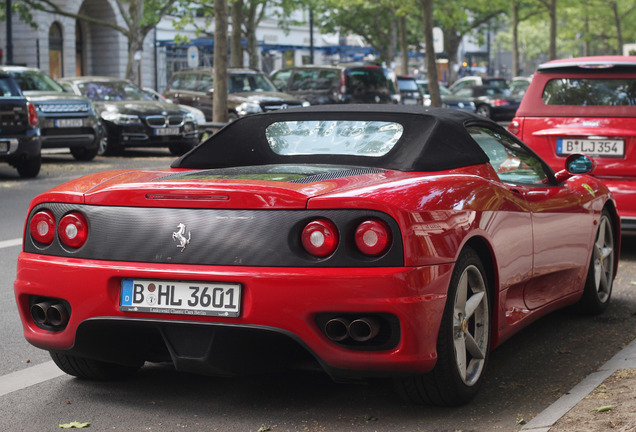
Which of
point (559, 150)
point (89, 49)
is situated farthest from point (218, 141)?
point (89, 49)

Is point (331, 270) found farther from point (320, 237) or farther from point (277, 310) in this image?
point (277, 310)

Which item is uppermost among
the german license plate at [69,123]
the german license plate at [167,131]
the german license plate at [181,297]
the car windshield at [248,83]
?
the car windshield at [248,83]

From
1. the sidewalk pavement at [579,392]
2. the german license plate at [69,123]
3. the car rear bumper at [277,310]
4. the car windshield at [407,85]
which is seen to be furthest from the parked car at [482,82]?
the car rear bumper at [277,310]

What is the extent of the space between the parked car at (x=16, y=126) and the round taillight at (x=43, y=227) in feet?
37.7

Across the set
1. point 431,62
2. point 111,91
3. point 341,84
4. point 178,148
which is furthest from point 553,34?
point 111,91

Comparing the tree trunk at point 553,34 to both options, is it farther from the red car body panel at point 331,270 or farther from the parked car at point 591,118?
the red car body panel at point 331,270

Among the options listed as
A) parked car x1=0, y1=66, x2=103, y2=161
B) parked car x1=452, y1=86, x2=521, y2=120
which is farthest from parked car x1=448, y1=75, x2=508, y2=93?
parked car x1=0, y1=66, x2=103, y2=161

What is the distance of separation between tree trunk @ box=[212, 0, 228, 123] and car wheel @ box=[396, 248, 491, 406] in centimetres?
1968

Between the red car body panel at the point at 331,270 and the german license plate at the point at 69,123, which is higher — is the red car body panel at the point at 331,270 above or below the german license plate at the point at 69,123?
below

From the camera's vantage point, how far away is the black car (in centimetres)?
2058

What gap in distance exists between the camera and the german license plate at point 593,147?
8992 millimetres

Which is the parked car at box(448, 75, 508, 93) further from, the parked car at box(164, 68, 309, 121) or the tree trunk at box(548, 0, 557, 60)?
the parked car at box(164, 68, 309, 121)

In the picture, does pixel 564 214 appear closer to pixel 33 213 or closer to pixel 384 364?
pixel 384 364

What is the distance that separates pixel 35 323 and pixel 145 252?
678 mm
